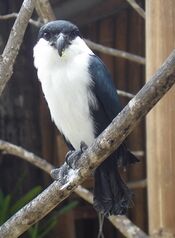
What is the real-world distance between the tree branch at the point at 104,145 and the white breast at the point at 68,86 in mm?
315

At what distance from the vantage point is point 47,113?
420 centimetres

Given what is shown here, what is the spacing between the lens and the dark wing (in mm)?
2447

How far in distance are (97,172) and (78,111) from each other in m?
0.22

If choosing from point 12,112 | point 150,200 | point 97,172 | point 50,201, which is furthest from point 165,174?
point 12,112

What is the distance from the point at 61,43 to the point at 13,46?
0.21 m

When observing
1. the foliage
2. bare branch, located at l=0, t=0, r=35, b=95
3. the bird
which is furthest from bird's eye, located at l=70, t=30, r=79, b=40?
the foliage

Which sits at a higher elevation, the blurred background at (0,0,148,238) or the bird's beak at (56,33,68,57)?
the bird's beak at (56,33,68,57)

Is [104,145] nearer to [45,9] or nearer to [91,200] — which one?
[91,200]

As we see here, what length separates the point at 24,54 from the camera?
4.16 meters

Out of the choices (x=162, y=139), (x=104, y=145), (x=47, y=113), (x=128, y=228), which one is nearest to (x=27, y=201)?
(x=47, y=113)

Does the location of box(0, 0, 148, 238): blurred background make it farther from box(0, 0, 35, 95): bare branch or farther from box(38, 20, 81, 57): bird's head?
box(38, 20, 81, 57): bird's head

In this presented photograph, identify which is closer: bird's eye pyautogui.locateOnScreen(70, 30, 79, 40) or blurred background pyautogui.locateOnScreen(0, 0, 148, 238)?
bird's eye pyautogui.locateOnScreen(70, 30, 79, 40)

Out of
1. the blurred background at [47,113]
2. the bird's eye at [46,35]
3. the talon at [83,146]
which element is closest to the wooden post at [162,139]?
the talon at [83,146]

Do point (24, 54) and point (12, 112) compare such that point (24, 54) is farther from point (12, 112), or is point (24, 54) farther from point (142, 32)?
point (142, 32)
